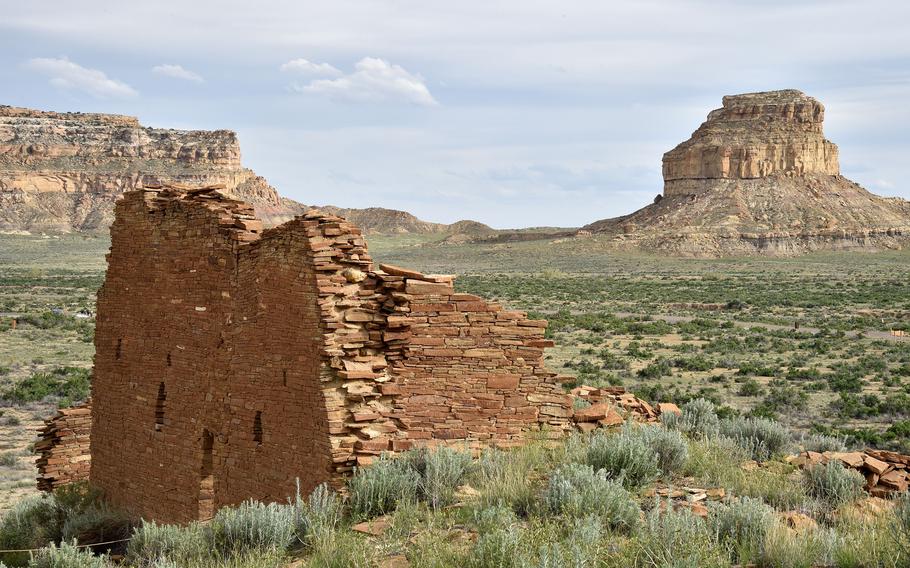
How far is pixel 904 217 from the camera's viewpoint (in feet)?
359

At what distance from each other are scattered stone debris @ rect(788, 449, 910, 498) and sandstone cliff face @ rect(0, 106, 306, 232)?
122m

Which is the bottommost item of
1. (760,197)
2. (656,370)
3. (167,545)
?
(656,370)

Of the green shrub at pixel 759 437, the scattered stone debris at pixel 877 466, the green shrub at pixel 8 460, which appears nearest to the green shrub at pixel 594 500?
the scattered stone debris at pixel 877 466

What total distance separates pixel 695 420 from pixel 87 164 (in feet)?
441

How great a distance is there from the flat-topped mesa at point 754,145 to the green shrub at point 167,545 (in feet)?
352

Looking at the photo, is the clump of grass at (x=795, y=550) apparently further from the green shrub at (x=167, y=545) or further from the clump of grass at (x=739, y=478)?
the green shrub at (x=167, y=545)

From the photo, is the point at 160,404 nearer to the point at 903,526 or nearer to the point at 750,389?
the point at 903,526

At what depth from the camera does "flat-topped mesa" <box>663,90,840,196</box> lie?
10875cm

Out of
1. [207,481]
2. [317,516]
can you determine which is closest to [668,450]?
[317,516]

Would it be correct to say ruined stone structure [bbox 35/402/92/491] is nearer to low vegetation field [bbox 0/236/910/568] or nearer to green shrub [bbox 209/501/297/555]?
low vegetation field [bbox 0/236/910/568]

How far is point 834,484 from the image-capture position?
814 cm

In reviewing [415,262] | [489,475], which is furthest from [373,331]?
[415,262]

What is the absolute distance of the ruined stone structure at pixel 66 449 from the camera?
47.0 ft

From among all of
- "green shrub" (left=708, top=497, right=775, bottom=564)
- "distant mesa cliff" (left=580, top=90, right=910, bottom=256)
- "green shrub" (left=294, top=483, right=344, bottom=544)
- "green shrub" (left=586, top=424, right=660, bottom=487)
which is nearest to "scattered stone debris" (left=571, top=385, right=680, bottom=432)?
"green shrub" (left=586, top=424, right=660, bottom=487)
